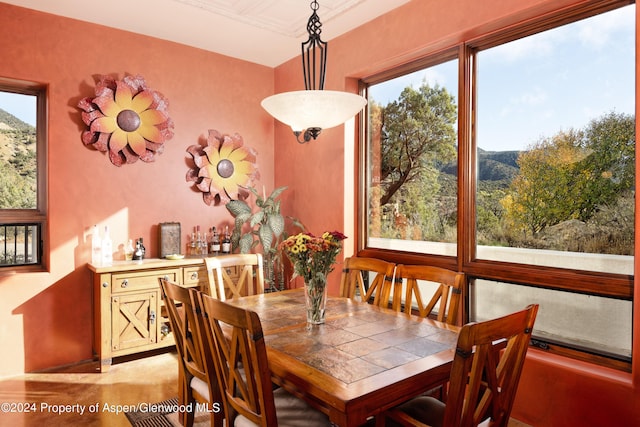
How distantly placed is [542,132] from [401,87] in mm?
1270

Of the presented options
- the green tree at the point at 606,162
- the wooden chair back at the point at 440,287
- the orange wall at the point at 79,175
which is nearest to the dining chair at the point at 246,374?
the wooden chair back at the point at 440,287

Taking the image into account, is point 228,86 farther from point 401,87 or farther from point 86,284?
point 86,284

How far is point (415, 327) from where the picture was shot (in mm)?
2084

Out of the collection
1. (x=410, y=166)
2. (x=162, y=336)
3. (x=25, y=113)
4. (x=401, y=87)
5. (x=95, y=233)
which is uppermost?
(x=401, y=87)

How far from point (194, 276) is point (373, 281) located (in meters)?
1.67

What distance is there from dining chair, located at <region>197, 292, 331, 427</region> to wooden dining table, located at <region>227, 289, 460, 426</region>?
0.37 feet

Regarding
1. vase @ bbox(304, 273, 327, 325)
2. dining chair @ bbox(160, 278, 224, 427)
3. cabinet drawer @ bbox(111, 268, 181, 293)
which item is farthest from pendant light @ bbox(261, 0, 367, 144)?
cabinet drawer @ bbox(111, 268, 181, 293)

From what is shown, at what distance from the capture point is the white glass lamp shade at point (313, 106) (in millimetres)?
2012

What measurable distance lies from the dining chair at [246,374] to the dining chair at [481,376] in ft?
1.27

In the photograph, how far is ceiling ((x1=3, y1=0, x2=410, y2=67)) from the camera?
3.16 m

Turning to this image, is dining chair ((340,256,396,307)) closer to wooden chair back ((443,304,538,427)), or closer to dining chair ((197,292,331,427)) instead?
dining chair ((197,292,331,427))

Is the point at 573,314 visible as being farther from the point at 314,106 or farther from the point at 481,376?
the point at 314,106

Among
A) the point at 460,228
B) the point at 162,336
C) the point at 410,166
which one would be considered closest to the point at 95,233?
the point at 162,336

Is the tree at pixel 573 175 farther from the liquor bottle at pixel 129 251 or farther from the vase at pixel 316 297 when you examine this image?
the liquor bottle at pixel 129 251
